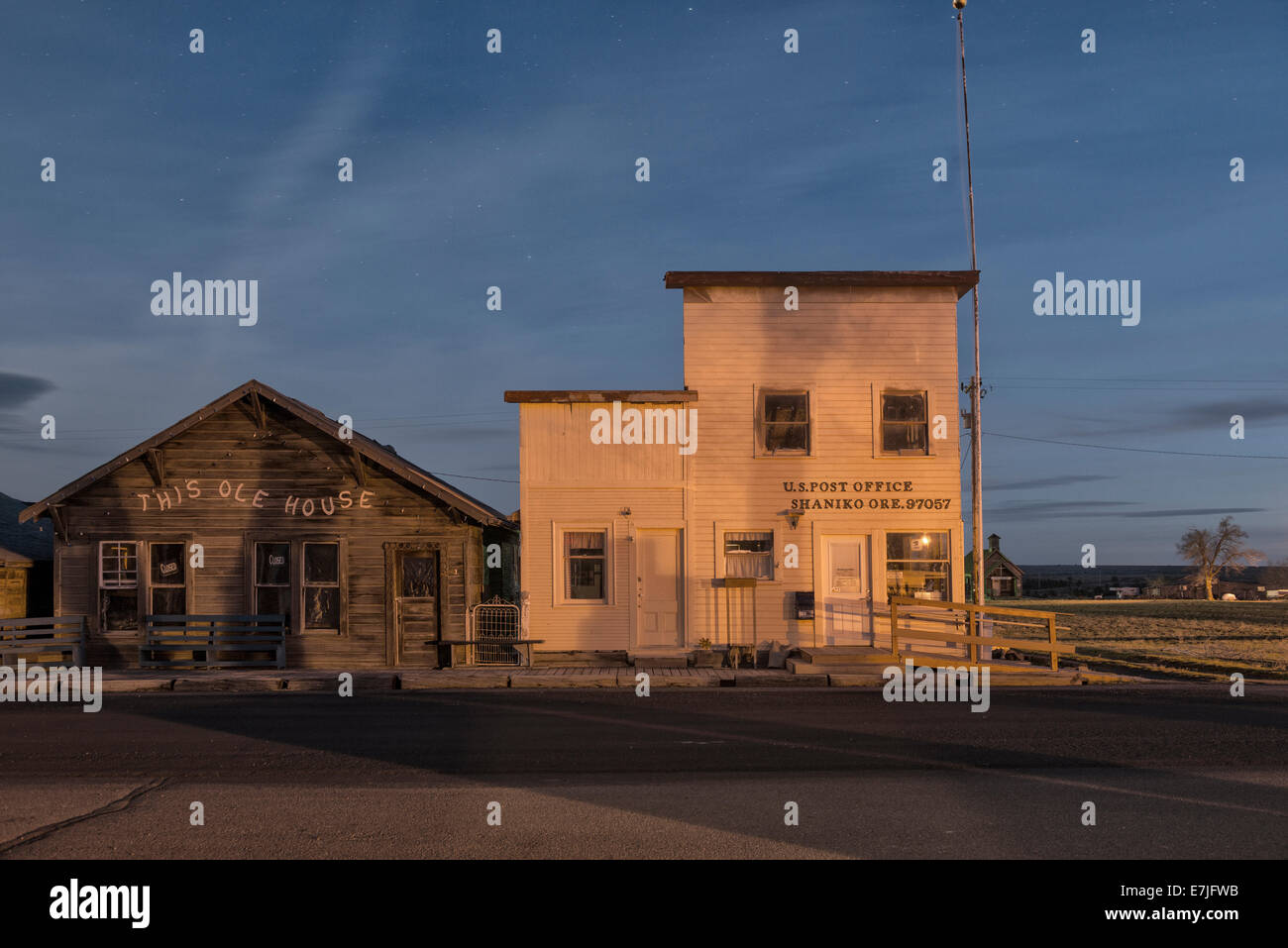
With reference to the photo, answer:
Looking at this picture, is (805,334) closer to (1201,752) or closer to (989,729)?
(989,729)

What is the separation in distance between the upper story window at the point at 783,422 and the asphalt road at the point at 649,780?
7136mm

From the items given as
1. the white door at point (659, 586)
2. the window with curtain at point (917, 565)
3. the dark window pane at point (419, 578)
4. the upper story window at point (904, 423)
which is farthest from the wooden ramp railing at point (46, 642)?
the upper story window at point (904, 423)

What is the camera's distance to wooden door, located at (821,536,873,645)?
21.4 metres

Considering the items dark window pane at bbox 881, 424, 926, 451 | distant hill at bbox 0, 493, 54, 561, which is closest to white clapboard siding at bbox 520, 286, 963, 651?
dark window pane at bbox 881, 424, 926, 451

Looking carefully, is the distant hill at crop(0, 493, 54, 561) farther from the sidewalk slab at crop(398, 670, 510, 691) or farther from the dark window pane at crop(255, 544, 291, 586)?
the sidewalk slab at crop(398, 670, 510, 691)

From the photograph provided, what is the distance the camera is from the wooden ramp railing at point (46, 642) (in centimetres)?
2022

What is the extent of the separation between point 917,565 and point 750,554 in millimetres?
3392

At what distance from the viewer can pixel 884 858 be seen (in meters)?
7.01

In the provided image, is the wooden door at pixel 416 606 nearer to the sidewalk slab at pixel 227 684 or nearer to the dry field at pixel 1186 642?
the sidewalk slab at pixel 227 684

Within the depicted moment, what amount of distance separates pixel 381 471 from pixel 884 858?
52.0 feet

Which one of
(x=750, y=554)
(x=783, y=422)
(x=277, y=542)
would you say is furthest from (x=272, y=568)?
(x=783, y=422)

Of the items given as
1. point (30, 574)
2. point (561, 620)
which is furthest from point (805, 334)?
point (30, 574)

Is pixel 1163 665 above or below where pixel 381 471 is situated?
below

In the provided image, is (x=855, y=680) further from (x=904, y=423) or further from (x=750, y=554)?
(x=904, y=423)
